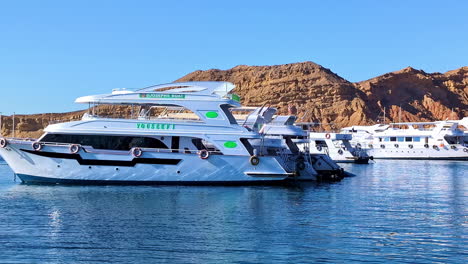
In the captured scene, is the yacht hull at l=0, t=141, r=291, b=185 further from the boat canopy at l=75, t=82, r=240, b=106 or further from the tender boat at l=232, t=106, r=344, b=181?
the boat canopy at l=75, t=82, r=240, b=106

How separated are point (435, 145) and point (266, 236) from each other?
64.7 m

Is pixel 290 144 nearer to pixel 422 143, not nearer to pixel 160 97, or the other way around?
pixel 160 97

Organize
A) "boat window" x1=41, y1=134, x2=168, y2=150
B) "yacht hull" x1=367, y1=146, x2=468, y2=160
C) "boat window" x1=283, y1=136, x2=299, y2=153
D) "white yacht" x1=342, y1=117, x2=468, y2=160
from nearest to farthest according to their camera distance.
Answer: "boat window" x1=41, y1=134, x2=168, y2=150
"boat window" x1=283, y1=136, x2=299, y2=153
"yacht hull" x1=367, y1=146, x2=468, y2=160
"white yacht" x1=342, y1=117, x2=468, y2=160

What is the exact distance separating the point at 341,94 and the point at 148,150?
113871 millimetres

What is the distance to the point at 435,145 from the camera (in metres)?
77.2

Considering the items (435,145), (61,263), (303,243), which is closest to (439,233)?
(303,243)

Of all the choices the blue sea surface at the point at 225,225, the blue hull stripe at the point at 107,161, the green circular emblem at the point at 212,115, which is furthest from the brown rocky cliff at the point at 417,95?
the blue sea surface at the point at 225,225

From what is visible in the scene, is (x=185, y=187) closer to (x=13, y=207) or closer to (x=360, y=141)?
(x=13, y=207)

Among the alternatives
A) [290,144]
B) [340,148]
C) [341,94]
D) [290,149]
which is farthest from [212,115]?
[341,94]

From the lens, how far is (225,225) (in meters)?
19.3

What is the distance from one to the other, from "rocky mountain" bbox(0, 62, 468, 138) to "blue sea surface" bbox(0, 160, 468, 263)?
334 ft

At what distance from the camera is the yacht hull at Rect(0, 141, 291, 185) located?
94.9 feet

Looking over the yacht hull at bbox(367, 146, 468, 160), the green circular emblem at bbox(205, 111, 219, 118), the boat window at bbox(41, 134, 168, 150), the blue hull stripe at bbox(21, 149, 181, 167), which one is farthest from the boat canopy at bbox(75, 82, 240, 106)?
the yacht hull at bbox(367, 146, 468, 160)

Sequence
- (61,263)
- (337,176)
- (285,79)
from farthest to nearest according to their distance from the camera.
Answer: (285,79), (337,176), (61,263)
